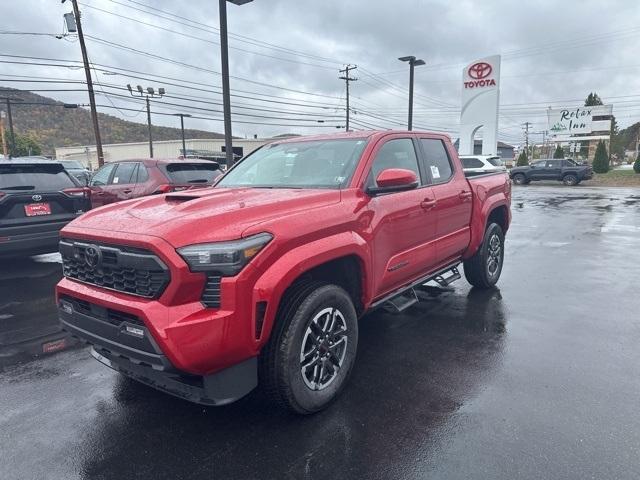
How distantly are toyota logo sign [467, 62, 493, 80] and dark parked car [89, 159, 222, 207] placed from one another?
22.0m

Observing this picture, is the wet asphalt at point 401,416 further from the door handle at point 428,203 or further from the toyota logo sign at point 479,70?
the toyota logo sign at point 479,70

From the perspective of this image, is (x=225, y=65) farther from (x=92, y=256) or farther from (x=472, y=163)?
(x=472, y=163)

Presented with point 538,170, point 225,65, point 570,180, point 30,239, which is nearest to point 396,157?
point 30,239

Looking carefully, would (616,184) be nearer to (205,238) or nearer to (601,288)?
(601,288)

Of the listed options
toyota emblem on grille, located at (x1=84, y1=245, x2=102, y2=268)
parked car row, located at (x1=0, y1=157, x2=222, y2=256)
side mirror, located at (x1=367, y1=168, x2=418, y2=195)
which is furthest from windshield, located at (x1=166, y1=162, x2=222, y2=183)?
side mirror, located at (x1=367, y1=168, x2=418, y2=195)

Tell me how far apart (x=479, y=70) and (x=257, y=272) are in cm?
2773

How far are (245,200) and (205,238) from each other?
682 mm

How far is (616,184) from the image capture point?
29.2 m

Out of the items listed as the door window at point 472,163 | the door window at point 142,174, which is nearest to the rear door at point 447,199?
the door window at point 142,174

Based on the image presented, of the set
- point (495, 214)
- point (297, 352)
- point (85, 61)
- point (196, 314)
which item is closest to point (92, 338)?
point (196, 314)

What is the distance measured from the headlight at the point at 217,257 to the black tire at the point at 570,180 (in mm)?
31871

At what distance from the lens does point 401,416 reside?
302 centimetres

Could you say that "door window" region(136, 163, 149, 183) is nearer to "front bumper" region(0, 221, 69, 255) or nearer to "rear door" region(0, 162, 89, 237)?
"rear door" region(0, 162, 89, 237)

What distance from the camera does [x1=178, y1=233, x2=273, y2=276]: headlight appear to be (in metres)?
2.44
